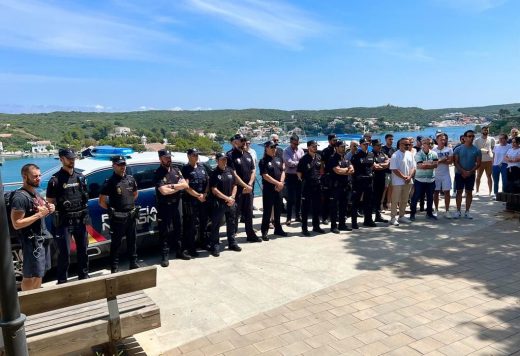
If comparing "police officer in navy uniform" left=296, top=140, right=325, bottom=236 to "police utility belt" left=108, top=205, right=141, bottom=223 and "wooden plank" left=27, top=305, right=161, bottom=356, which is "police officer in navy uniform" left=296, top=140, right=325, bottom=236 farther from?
"wooden plank" left=27, top=305, right=161, bottom=356

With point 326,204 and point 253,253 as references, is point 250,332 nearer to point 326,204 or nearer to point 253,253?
point 253,253

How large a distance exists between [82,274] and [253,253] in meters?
2.69

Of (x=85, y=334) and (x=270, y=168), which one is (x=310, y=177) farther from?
(x=85, y=334)

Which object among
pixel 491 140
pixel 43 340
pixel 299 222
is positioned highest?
pixel 491 140

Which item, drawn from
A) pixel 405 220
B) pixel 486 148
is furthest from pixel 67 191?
pixel 486 148

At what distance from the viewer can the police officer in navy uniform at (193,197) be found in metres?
6.60

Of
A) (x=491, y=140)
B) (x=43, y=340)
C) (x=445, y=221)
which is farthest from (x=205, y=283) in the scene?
(x=491, y=140)

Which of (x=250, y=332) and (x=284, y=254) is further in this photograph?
(x=284, y=254)

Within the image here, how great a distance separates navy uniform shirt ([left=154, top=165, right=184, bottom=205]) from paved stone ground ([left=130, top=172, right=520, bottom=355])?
106 cm

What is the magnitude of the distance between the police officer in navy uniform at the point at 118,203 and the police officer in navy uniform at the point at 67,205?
1.16ft

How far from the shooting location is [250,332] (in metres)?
4.15

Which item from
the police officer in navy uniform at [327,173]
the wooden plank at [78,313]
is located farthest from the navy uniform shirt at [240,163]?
the wooden plank at [78,313]

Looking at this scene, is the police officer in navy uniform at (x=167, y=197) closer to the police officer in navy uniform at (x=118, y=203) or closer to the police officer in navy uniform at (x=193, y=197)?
the police officer in navy uniform at (x=193, y=197)

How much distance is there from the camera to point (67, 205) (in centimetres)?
517
